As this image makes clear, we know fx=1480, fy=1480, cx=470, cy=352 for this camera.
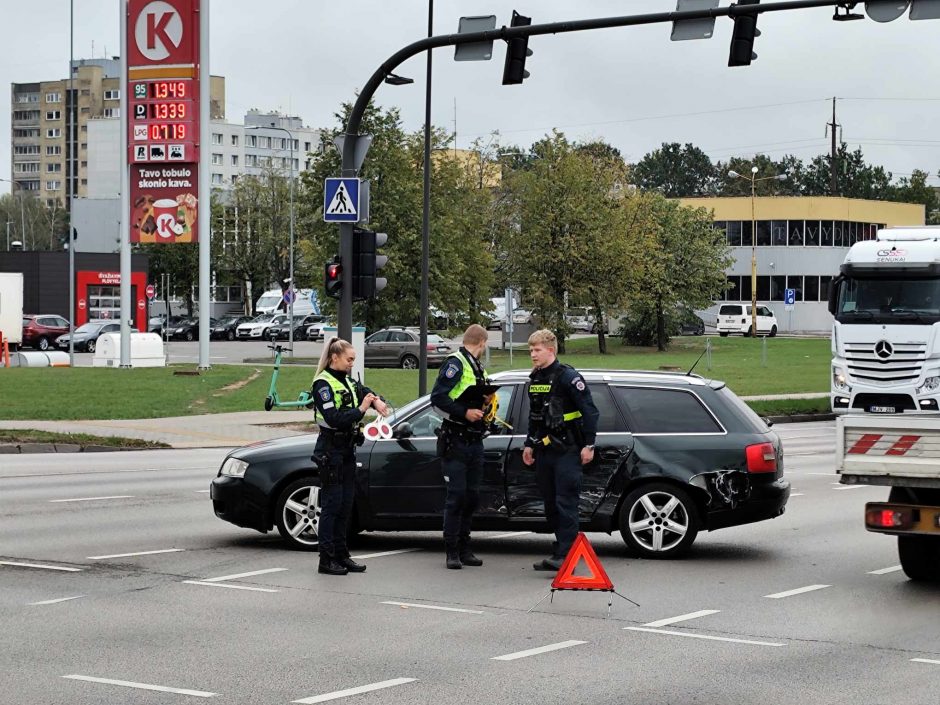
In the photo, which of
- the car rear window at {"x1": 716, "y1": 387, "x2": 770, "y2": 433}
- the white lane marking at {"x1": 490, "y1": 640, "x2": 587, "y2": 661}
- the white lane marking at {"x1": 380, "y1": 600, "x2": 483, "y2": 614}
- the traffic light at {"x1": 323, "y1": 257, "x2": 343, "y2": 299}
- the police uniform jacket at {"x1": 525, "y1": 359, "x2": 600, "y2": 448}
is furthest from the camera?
the traffic light at {"x1": 323, "y1": 257, "x2": 343, "y2": 299}

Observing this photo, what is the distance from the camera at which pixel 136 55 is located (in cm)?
3969

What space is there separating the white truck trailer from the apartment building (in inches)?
6509

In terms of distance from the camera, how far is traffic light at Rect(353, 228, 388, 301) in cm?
1834

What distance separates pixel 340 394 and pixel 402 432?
1.05m

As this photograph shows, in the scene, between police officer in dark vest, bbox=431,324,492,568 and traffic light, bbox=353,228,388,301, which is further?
traffic light, bbox=353,228,388,301

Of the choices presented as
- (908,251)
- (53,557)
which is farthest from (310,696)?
(908,251)

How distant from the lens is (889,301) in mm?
Answer: 25797

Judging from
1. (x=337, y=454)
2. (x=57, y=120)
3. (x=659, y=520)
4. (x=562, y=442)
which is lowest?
(x=659, y=520)

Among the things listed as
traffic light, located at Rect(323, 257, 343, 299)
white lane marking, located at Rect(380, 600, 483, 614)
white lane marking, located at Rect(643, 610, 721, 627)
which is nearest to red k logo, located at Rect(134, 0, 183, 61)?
traffic light, located at Rect(323, 257, 343, 299)

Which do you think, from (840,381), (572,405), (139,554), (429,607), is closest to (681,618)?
(429,607)

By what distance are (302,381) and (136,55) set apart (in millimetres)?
10230

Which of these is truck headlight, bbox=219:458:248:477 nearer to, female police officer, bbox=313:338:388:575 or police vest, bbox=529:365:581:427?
female police officer, bbox=313:338:388:575

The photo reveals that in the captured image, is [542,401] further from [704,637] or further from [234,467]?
[234,467]

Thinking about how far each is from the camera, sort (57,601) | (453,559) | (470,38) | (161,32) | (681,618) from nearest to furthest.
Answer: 1. (681,618)
2. (57,601)
3. (453,559)
4. (470,38)
5. (161,32)
